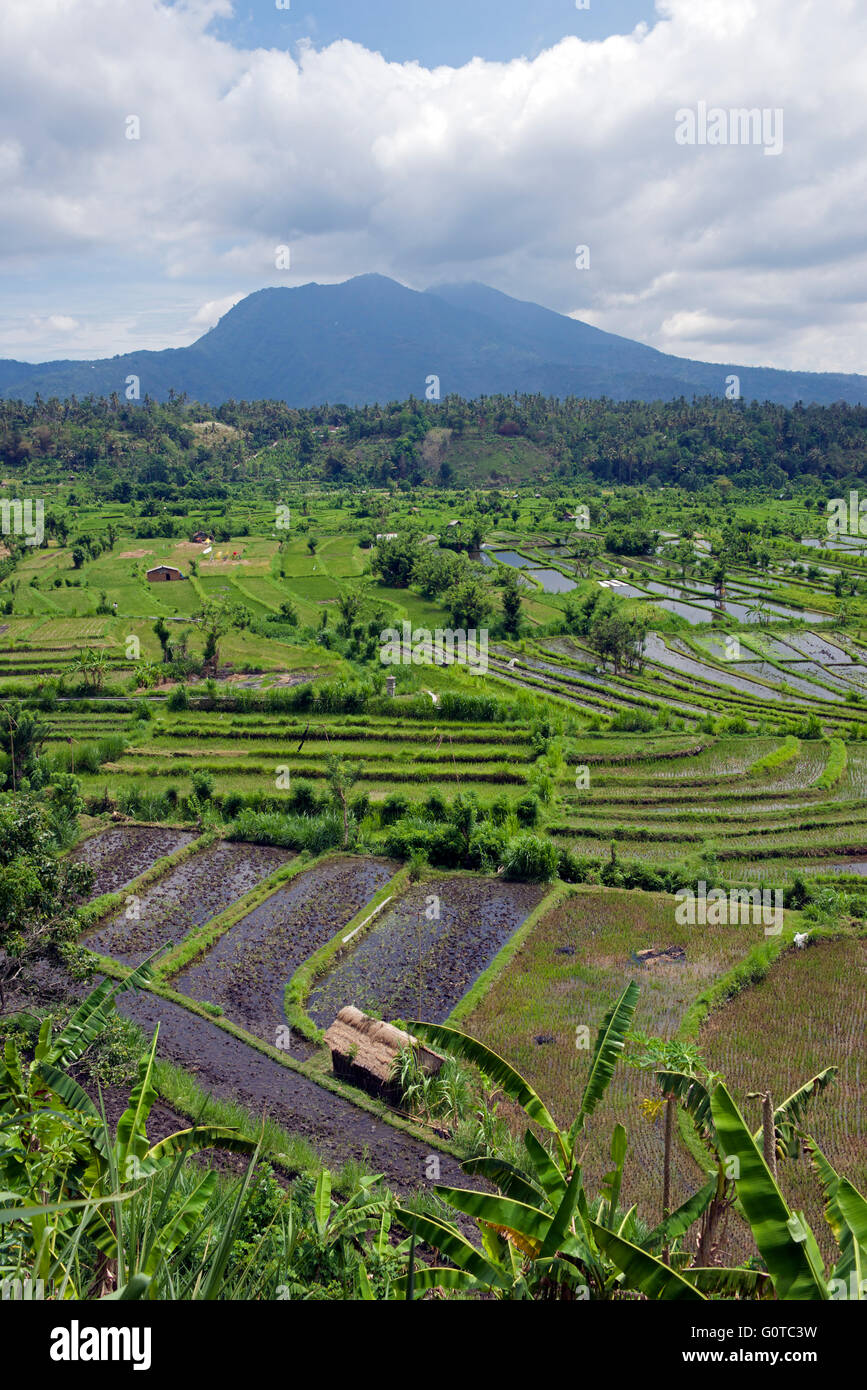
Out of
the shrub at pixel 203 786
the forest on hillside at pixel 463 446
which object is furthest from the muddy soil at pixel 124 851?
the forest on hillside at pixel 463 446

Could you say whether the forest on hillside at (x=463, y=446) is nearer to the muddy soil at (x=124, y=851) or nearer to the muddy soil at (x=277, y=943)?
the muddy soil at (x=124, y=851)

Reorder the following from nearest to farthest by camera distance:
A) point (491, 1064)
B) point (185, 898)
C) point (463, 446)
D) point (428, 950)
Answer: point (491, 1064) < point (428, 950) < point (185, 898) < point (463, 446)

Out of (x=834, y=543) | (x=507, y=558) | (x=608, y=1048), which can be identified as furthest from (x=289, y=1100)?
(x=834, y=543)

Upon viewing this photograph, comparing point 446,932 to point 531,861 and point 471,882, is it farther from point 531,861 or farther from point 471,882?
point 531,861

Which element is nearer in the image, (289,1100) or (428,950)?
(289,1100)

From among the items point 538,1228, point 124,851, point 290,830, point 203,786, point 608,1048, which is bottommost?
point 124,851

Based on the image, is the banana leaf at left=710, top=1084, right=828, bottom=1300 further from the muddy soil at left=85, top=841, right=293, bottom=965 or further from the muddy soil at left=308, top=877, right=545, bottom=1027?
the muddy soil at left=85, top=841, right=293, bottom=965

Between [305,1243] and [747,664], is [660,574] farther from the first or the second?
[305,1243]
